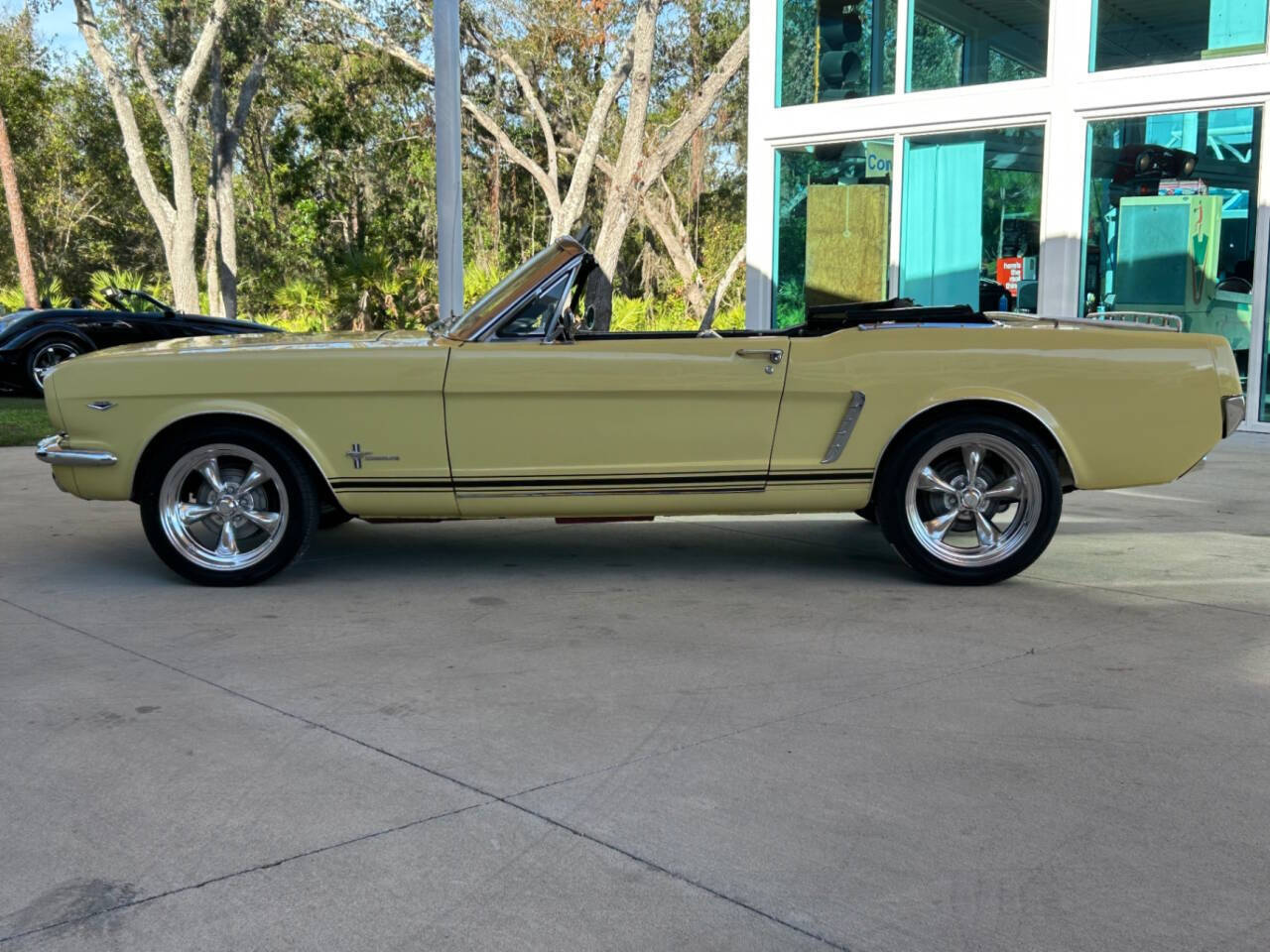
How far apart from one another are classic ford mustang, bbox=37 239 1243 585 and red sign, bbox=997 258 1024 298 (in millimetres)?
8368

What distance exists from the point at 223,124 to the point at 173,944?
32.4 meters

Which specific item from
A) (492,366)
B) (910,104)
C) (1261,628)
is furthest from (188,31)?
(1261,628)

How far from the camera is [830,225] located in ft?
49.9

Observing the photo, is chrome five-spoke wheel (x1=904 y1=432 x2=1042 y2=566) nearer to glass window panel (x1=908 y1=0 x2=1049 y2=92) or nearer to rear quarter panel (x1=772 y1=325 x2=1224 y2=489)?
rear quarter panel (x1=772 y1=325 x2=1224 y2=489)

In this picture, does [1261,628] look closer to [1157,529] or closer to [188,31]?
[1157,529]

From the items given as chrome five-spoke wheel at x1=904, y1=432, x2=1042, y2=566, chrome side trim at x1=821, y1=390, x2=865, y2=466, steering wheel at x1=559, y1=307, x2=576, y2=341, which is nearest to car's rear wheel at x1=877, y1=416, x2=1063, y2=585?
chrome five-spoke wheel at x1=904, y1=432, x2=1042, y2=566

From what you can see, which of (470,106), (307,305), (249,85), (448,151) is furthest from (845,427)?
(249,85)

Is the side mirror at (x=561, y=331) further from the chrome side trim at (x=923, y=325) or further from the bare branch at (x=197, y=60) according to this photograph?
the bare branch at (x=197, y=60)

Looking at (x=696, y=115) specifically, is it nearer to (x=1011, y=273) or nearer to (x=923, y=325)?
(x=1011, y=273)

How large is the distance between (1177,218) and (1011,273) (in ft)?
5.72

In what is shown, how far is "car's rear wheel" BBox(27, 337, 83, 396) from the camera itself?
49.7 ft

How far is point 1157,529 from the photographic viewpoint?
7449 mm

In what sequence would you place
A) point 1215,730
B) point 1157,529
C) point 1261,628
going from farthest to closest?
point 1157,529
point 1261,628
point 1215,730

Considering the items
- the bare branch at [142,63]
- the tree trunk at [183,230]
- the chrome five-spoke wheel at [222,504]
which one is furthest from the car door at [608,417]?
the bare branch at [142,63]
